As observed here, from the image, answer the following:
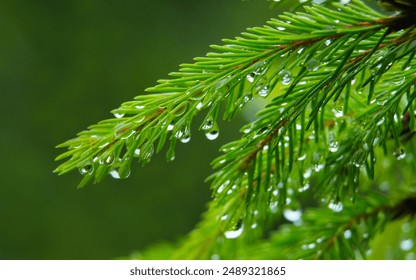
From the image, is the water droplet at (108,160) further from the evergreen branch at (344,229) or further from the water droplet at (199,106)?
the evergreen branch at (344,229)

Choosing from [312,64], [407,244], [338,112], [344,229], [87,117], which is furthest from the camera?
[87,117]

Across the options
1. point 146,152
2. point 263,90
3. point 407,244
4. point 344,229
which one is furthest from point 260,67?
point 407,244

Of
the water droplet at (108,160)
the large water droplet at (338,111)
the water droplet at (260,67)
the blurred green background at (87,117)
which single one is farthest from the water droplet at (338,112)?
the blurred green background at (87,117)

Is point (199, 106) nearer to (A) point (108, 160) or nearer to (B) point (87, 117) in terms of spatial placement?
(A) point (108, 160)

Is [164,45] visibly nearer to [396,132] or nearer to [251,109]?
[251,109]

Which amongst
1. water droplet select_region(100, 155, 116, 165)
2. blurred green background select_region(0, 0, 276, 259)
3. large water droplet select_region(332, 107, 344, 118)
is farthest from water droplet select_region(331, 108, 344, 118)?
blurred green background select_region(0, 0, 276, 259)

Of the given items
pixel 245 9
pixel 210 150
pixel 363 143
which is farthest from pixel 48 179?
pixel 363 143
